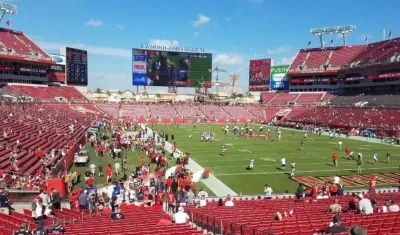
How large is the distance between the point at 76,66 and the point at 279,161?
2802 inches

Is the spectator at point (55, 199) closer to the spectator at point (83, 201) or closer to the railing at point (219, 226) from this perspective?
the spectator at point (83, 201)

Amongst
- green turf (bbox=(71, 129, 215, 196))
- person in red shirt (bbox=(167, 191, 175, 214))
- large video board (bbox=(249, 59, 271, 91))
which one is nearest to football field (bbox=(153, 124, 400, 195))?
green turf (bbox=(71, 129, 215, 196))

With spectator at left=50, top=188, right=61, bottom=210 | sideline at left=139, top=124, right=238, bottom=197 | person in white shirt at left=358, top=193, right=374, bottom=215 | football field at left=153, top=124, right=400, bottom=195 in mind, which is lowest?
sideline at left=139, top=124, right=238, bottom=197

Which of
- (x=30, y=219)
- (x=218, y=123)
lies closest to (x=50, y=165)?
(x=30, y=219)

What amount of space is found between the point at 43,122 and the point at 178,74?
48.5 metres

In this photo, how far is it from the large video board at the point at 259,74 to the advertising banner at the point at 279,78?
151 inches

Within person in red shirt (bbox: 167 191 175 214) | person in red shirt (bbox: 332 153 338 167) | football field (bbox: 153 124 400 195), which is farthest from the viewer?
person in red shirt (bbox: 332 153 338 167)

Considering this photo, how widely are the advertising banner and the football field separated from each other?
50.3 m

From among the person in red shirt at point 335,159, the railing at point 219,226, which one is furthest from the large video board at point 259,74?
the railing at point 219,226

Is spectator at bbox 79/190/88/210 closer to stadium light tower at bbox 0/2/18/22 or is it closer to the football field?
the football field

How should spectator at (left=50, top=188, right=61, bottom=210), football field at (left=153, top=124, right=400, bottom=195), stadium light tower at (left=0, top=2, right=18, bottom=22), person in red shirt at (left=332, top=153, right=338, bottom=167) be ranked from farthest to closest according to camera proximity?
1. stadium light tower at (left=0, top=2, right=18, bottom=22)
2. person in red shirt at (left=332, top=153, right=338, bottom=167)
3. football field at (left=153, top=124, right=400, bottom=195)
4. spectator at (left=50, top=188, right=61, bottom=210)

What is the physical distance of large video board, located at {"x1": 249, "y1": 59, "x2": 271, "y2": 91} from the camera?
341 feet

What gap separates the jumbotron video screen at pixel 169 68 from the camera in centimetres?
8188

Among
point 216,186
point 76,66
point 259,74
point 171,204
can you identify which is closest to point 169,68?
point 76,66
